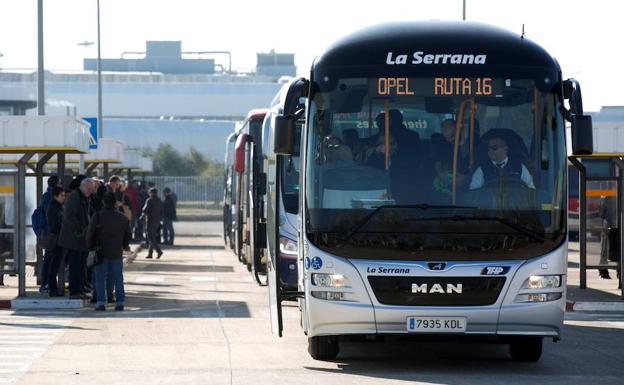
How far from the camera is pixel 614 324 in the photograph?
18.9 meters

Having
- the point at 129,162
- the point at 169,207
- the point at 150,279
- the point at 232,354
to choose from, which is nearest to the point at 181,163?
the point at 129,162

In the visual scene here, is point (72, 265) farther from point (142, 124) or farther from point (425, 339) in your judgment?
point (142, 124)

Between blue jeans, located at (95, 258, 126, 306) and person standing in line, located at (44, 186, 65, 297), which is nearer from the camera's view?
blue jeans, located at (95, 258, 126, 306)

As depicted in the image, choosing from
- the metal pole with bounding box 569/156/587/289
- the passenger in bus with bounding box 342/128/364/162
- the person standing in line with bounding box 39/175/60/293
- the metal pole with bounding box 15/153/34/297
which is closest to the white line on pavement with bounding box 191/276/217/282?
the person standing in line with bounding box 39/175/60/293

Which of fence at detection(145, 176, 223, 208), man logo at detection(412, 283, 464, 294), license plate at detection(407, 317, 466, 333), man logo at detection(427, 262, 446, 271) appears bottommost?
fence at detection(145, 176, 223, 208)

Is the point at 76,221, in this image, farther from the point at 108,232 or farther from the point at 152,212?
the point at 152,212

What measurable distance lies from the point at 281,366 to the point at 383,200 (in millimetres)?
1915

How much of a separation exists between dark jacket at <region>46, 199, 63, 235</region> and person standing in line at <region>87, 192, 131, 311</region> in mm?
1344

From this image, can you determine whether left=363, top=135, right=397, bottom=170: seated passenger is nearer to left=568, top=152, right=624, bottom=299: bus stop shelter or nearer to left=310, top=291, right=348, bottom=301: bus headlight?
left=310, top=291, right=348, bottom=301: bus headlight

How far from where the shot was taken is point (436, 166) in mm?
12961

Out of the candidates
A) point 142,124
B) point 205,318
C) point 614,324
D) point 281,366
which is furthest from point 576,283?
point 142,124

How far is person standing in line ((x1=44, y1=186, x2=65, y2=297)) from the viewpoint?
2136 centimetres

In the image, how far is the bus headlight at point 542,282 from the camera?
12805 millimetres

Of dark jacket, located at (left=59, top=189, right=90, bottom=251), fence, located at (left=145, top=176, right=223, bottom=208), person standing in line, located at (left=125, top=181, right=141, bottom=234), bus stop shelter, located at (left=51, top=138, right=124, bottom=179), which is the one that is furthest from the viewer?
fence, located at (left=145, top=176, right=223, bottom=208)
